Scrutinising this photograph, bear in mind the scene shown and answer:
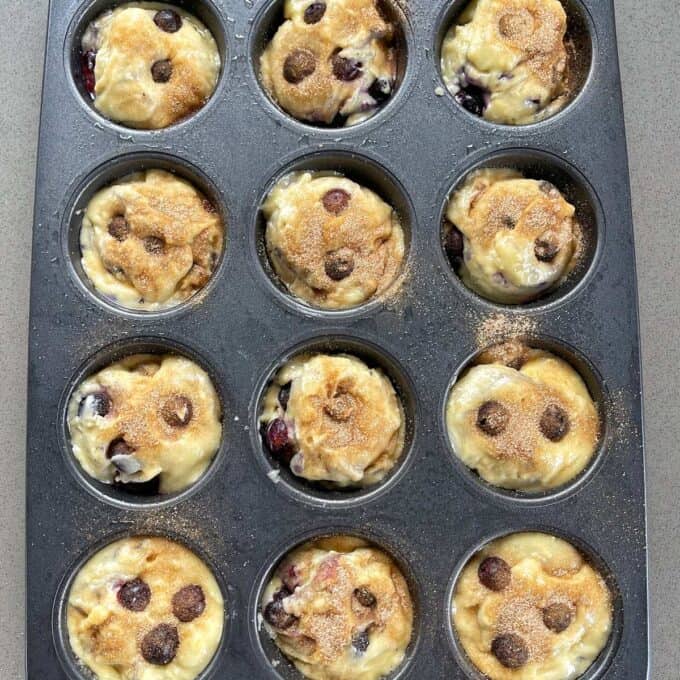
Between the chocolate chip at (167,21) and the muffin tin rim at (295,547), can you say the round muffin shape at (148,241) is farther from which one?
the muffin tin rim at (295,547)

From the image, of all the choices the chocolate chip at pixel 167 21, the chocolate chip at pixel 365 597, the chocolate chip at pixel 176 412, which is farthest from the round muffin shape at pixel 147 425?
the chocolate chip at pixel 167 21

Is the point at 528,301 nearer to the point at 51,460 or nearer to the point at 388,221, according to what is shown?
the point at 388,221

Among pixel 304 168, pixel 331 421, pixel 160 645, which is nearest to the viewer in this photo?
pixel 160 645

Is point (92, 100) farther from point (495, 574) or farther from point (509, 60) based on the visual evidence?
point (495, 574)

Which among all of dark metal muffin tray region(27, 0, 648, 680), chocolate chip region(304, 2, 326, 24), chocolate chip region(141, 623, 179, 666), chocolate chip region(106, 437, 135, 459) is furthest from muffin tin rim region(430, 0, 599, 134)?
chocolate chip region(141, 623, 179, 666)

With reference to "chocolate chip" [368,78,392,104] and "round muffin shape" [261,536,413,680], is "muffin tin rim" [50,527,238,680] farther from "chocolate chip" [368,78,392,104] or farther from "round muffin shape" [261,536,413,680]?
"chocolate chip" [368,78,392,104]

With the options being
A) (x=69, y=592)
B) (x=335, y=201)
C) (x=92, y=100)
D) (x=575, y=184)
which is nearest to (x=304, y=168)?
(x=335, y=201)
